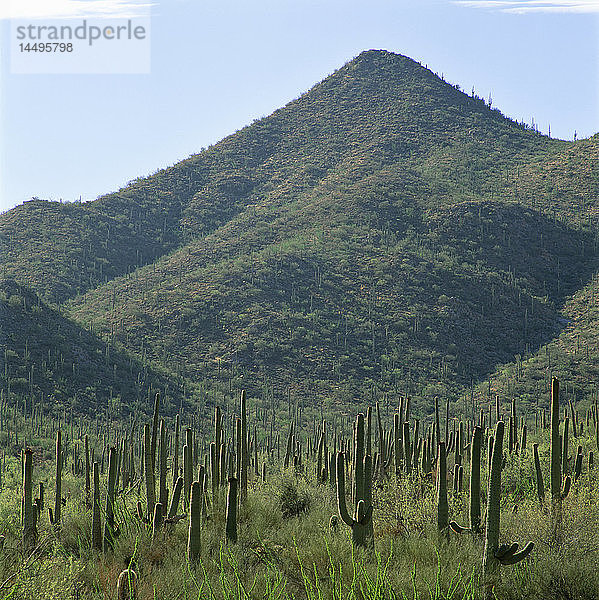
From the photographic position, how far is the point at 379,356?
37.8m

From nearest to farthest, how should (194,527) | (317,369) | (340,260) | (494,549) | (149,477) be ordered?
(494,549) < (194,527) < (149,477) < (317,369) < (340,260)

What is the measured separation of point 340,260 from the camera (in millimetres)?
46469

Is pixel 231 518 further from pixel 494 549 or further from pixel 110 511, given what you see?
pixel 494 549

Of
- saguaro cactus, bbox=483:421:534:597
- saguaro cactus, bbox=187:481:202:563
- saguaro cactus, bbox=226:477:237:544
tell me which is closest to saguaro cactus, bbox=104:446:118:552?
saguaro cactus, bbox=187:481:202:563

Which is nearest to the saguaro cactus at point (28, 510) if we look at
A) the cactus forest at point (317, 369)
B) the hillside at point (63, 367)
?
the cactus forest at point (317, 369)

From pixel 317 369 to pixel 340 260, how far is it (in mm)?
12148

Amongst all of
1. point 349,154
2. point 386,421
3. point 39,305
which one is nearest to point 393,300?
point 386,421

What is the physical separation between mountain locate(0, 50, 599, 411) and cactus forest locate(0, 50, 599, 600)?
0.75ft

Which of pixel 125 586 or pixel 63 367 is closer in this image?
pixel 125 586

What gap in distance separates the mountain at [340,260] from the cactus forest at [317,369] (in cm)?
23

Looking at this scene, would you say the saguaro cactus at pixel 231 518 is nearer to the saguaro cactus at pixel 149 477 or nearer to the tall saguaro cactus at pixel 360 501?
the tall saguaro cactus at pixel 360 501

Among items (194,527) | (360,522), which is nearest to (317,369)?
(360,522)

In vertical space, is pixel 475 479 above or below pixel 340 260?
below

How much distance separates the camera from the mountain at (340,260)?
123ft
